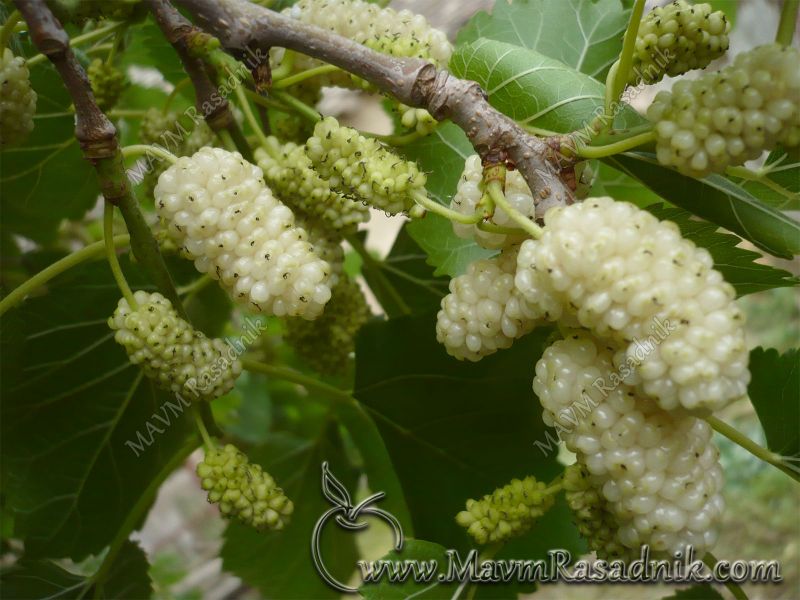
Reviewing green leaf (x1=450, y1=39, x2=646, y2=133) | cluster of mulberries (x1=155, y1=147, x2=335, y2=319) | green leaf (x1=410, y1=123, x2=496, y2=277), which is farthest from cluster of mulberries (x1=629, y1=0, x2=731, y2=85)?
cluster of mulberries (x1=155, y1=147, x2=335, y2=319)

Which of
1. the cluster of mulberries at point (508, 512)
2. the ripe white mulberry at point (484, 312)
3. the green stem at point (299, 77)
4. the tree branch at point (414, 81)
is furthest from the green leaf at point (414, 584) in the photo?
the green stem at point (299, 77)

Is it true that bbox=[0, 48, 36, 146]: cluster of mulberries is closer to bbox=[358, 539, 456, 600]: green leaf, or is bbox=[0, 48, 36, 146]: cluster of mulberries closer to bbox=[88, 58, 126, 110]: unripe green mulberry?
bbox=[88, 58, 126, 110]: unripe green mulberry

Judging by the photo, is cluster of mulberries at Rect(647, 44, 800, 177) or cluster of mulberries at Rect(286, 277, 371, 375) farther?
cluster of mulberries at Rect(286, 277, 371, 375)

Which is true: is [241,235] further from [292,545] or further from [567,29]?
[292,545]

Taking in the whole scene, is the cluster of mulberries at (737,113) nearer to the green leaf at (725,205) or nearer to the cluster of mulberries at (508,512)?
the green leaf at (725,205)

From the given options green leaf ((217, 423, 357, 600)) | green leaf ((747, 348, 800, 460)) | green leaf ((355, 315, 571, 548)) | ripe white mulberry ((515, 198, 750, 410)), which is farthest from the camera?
green leaf ((217, 423, 357, 600))

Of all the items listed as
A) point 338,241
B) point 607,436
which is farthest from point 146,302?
point 607,436

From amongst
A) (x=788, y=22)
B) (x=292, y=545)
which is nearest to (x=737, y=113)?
(x=788, y=22)
